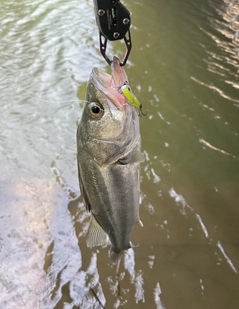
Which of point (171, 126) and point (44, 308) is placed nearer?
point (44, 308)

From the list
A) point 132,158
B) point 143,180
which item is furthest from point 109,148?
point 143,180

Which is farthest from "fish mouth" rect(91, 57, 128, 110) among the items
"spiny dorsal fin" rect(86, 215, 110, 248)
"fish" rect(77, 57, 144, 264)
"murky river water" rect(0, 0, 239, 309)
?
"murky river water" rect(0, 0, 239, 309)

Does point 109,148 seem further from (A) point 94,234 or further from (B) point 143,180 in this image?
(B) point 143,180

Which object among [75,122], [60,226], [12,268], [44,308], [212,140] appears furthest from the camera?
[75,122]

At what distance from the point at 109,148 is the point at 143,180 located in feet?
8.13

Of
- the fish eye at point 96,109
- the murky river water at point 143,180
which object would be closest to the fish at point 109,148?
the fish eye at point 96,109

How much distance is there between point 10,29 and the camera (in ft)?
27.8

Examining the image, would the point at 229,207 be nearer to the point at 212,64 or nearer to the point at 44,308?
the point at 44,308

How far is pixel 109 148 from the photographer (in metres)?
1.91

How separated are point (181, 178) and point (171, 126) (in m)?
1.05

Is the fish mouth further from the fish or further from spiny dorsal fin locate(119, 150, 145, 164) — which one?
spiny dorsal fin locate(119, 150, 145, 164)

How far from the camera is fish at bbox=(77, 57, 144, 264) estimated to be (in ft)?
6.09

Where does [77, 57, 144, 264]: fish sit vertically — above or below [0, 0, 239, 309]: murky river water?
above

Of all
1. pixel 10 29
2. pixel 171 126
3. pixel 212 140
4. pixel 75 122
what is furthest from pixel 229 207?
pixel 10 29
